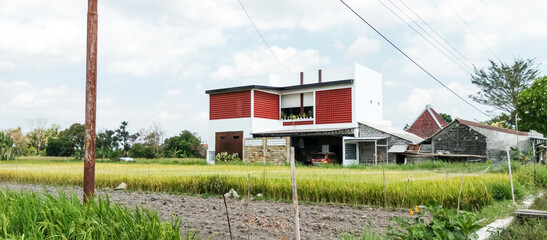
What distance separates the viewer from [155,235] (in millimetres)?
3572

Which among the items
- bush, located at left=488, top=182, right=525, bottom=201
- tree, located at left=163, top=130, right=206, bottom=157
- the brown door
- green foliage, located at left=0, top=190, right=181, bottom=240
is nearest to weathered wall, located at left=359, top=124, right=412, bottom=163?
the brown door

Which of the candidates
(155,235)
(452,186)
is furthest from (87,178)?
(452,186)

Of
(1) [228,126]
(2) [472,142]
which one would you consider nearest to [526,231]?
(2) [472,142]

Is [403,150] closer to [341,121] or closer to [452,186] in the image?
[341,121]

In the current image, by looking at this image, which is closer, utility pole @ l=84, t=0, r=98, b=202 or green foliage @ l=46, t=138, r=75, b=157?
utility pole @ l=84, t=0, r=98, b=202

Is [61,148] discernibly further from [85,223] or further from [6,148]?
[85,223]

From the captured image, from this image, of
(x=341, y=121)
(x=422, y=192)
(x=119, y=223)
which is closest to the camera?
(x=119, y=223)

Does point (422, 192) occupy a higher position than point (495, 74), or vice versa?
point (495, 74)

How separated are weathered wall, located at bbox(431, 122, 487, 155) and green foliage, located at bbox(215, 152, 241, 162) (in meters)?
11.1

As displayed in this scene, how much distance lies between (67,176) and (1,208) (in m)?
10.7

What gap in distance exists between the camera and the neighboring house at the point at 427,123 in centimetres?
3133

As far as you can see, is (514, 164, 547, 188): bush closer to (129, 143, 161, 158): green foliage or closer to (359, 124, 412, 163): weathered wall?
(359, 124, 412, 163): weathered wall

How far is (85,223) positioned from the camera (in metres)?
4.00

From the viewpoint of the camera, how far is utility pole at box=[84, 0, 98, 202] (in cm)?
593
